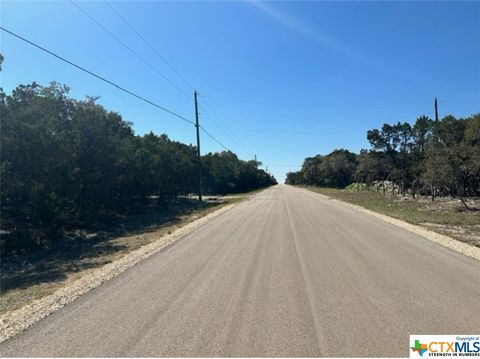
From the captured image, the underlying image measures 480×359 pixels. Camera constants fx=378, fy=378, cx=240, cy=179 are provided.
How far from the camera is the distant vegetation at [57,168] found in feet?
48.8

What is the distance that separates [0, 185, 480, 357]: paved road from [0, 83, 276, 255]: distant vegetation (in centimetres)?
790

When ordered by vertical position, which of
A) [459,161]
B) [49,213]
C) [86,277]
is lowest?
[86,277]

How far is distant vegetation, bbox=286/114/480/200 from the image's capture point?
27.3 m

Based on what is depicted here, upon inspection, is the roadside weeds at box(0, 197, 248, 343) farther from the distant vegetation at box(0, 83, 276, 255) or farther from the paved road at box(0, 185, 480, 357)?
the distant vegetation at box(0, 83, 276, 255)

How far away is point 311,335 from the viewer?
182 inches

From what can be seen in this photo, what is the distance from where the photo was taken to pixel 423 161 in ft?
123

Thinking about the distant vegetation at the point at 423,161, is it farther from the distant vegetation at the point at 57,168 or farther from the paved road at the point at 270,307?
the distant vegetation at the point at 57,168

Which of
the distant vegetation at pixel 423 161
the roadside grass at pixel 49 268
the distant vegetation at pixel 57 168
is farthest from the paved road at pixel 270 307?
the distant vegetation at pixel 423 161

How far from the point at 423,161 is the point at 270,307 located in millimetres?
36727

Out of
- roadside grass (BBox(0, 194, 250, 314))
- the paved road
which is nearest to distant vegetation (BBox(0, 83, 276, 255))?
roadside grass (BBox(0, 194, 250, 314))

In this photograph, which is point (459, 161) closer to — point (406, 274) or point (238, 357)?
point (406, 274)

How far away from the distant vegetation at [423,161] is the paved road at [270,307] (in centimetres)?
1946

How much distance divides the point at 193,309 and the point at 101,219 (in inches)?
836

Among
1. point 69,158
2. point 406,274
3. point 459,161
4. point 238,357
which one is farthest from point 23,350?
point 459,161
